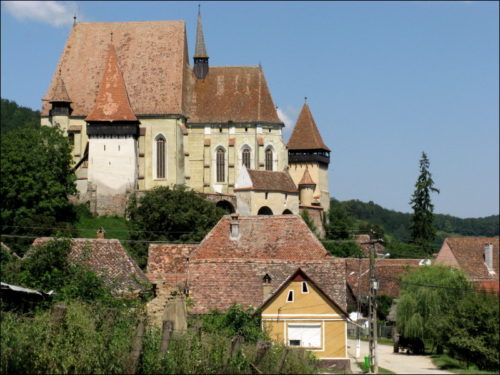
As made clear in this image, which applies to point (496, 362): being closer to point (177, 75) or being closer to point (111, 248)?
point (111, 248)

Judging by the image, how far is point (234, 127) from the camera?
84812 millimetres

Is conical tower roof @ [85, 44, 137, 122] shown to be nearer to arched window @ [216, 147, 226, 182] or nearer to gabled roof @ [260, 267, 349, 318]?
arched window @ [216, 147, 226, 182]

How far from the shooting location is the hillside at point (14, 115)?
6245 inches

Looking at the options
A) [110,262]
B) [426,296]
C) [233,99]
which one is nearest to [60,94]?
[233,99]

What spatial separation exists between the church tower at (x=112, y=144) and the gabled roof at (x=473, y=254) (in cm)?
2774

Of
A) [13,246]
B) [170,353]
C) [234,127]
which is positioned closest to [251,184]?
[234,127]

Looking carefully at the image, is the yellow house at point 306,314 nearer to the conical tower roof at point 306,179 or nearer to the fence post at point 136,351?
the fence post at point 136,351

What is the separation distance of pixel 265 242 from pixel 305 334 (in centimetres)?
575

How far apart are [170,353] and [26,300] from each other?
7472 millimetres

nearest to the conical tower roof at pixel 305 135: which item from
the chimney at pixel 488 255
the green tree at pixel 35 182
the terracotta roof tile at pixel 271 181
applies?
the terracotta roof tile at pixel 271 181

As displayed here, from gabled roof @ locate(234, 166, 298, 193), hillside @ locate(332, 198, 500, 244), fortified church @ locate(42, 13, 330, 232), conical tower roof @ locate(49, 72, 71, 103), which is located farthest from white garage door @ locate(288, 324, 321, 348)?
hillside @ locate(332, 198, 500, 244)

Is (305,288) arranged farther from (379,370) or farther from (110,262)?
(110,262)

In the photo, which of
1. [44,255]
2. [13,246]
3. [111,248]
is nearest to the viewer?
[44,255]

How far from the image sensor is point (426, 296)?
47656 millimetres
